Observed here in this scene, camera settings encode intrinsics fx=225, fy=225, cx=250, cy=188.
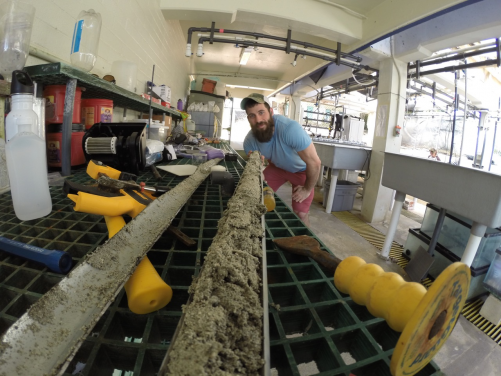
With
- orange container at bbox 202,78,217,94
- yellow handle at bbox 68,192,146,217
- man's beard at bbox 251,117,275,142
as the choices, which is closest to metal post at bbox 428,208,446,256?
man's beard at bbox 251,117,275,142

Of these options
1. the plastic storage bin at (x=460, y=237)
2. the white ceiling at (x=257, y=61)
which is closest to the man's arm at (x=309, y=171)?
the plastic storage bin at (x=460, y=237)

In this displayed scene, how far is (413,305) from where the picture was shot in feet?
1.13

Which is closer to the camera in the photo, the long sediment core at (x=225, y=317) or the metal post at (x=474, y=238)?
the long sediment core at (x=225, y=317)

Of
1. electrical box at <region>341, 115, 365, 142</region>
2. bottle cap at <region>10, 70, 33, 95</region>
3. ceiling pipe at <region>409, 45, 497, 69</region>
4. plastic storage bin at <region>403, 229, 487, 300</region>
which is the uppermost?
ceiling pipe at <region>409, 45, 497, 69</region>

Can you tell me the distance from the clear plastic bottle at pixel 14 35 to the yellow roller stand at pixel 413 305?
5.61 ft

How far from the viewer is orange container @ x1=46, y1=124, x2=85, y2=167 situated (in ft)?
4.37

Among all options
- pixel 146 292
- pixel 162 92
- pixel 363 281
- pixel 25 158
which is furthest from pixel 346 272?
pixel 162 92

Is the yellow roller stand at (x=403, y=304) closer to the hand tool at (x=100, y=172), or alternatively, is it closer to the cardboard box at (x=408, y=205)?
the hand tool at (x=100, y=172)

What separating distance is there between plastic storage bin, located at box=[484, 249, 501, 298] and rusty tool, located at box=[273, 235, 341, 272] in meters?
2.55

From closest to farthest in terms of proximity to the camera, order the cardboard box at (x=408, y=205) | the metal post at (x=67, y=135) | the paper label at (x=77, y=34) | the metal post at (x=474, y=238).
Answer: the metal post at (x=67, y=135) → the paper label at (x=77, y=34) → the metal post at (x=474, y=238) → the cardboard box at (x=408, y=205)

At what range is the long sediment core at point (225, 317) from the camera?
0.85ft

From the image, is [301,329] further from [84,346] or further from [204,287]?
[84,346]

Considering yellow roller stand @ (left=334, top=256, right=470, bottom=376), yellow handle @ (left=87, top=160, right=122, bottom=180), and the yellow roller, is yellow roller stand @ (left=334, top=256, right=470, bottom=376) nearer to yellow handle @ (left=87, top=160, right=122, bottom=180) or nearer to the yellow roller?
the yellow roller

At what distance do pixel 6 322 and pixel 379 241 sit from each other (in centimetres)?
405
